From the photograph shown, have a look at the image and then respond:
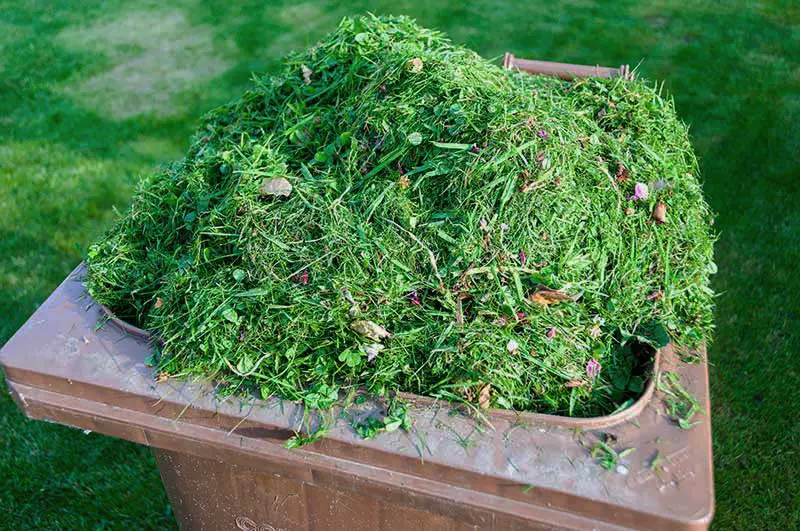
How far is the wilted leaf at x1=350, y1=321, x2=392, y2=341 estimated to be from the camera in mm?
1690

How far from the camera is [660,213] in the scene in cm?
191

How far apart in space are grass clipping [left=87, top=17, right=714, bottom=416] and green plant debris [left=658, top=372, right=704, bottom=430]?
69 millimetres

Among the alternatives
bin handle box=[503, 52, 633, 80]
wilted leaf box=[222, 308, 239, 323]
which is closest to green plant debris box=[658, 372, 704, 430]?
wilted leaf box=[222, 308, 239, 323]

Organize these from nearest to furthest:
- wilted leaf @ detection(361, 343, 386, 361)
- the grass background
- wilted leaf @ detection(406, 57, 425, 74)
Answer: wilted leaf @ detection(361, 343, 386, 361) → wilted leaf @ detection(406, 57, 425, 74) → the grass background

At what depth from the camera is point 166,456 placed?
1971 mm

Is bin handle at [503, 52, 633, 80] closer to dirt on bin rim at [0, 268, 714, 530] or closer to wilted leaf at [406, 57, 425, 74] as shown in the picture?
wilted leaf at [406, 57, 425, 74]

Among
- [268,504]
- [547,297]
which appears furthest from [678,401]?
[268,504]

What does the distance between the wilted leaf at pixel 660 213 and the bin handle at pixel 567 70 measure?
826mm

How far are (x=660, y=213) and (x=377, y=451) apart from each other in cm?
97

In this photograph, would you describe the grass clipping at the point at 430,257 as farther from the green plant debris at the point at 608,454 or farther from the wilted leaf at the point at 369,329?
the green plant debris at the point at 608,454

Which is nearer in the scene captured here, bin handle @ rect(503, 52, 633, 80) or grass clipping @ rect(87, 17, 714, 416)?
grass clipping @ rect(87, 17, 714, 416)

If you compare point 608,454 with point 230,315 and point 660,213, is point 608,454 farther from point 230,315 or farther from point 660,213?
point 230,315

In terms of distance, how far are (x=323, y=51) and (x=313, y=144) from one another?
458mm

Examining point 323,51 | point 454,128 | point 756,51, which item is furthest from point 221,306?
point 756,51
